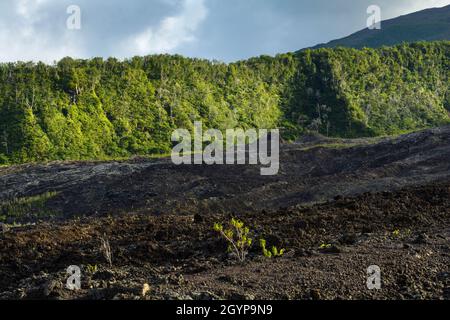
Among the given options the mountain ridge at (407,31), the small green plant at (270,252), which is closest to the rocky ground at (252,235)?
the small green plant at (270,252)

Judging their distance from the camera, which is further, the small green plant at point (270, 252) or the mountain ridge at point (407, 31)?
the mountain ridge at point (407, 31)

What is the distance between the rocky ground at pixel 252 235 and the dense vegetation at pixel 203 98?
17.5 meters

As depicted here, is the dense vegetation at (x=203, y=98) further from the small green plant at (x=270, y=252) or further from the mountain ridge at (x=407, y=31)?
the mountain ridge at (x=407, y=31)

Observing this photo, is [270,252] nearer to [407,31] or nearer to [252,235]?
[252,235]

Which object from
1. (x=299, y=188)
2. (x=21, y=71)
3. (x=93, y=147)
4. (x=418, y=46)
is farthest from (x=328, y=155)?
(x=418, y=46)

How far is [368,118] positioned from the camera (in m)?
56.9

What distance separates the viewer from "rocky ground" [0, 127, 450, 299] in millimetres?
8508

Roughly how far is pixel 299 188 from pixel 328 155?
401 inches

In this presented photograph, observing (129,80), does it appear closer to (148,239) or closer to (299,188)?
(299,188)

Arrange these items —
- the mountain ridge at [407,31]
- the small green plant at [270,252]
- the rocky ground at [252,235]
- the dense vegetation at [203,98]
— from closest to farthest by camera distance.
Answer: the rocky ground at [252,235] → the small green plant at [270,252] → the dense vegetation at [203,98] → the mountain ridge at [407,31]

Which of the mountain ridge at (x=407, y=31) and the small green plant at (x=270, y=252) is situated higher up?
the mountain ridge at (x=407, y=31)

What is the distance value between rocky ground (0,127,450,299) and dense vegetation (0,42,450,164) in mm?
17535

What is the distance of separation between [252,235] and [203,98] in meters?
45.3

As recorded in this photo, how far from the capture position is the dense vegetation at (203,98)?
154 ft
